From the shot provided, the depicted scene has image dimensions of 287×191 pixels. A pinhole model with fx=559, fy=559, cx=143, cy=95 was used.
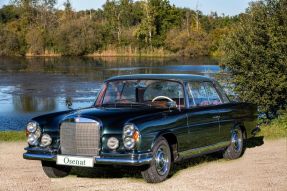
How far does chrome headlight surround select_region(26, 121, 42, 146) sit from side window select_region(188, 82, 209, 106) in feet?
8.49

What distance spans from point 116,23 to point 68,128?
107m

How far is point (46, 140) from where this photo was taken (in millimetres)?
8602

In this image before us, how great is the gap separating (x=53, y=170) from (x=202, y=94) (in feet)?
9.68

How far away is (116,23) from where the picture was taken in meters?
114

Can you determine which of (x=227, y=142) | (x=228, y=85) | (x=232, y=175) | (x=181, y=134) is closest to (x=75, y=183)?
(x=181, y=134)

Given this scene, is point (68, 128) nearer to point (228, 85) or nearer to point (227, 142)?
point (227, 142)

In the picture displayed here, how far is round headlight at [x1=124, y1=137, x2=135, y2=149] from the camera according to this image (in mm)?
8016

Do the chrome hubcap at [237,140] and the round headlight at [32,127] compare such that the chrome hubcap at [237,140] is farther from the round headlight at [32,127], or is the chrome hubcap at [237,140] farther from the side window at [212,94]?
the round headlight at [32,127]

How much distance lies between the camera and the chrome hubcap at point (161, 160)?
8.43 metres

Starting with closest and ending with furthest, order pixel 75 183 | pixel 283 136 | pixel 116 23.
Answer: pixel 75 183 → pixel 283 136 → pixel 116 23

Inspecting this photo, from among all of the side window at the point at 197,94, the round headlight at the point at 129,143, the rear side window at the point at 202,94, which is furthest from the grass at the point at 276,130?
the round headlight at the point at 129,143

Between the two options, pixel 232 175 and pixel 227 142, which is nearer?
pixel 232 175

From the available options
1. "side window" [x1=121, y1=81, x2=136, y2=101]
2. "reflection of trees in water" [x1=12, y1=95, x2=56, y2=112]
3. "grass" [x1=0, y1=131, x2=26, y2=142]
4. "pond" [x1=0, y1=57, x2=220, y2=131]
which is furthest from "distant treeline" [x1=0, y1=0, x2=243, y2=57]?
"side window" [x1=121, y1=81, x2=136, y2=101]

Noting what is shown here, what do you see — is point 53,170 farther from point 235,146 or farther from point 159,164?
point 235,146
